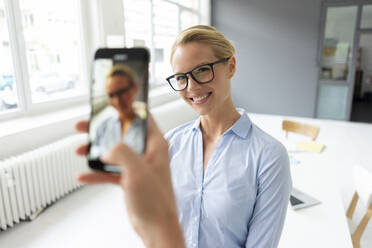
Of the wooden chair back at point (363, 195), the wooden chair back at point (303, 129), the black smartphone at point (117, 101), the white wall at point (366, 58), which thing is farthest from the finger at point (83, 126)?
the white wall at point (366, 58)

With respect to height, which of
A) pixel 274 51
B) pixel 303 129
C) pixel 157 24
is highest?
pixel 157 24

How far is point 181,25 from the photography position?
250 inches

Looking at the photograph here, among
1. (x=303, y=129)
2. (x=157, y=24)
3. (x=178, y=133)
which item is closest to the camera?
(x=178, y=133)

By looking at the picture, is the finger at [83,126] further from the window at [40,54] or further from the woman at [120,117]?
the window at [40,54]

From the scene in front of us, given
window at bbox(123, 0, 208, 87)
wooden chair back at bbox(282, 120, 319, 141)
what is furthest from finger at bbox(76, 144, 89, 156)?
window at bbox(123, 0, 208, 87)

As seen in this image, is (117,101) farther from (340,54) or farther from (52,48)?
(340,54)

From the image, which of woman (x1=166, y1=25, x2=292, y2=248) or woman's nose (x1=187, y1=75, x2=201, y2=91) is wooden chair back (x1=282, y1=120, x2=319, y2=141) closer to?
woman (x1=166, y1=25, x2=292, y2=248)

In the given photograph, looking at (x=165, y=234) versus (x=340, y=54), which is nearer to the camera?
(x=165, y=234)

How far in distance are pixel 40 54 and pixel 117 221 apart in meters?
2.13

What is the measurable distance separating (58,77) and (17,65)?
0.63 metres

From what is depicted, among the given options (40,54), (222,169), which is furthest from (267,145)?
(40,54)

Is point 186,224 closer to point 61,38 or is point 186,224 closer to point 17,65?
point 17,65

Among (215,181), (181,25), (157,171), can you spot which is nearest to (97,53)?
(157,171)

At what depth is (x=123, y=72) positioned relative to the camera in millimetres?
495
